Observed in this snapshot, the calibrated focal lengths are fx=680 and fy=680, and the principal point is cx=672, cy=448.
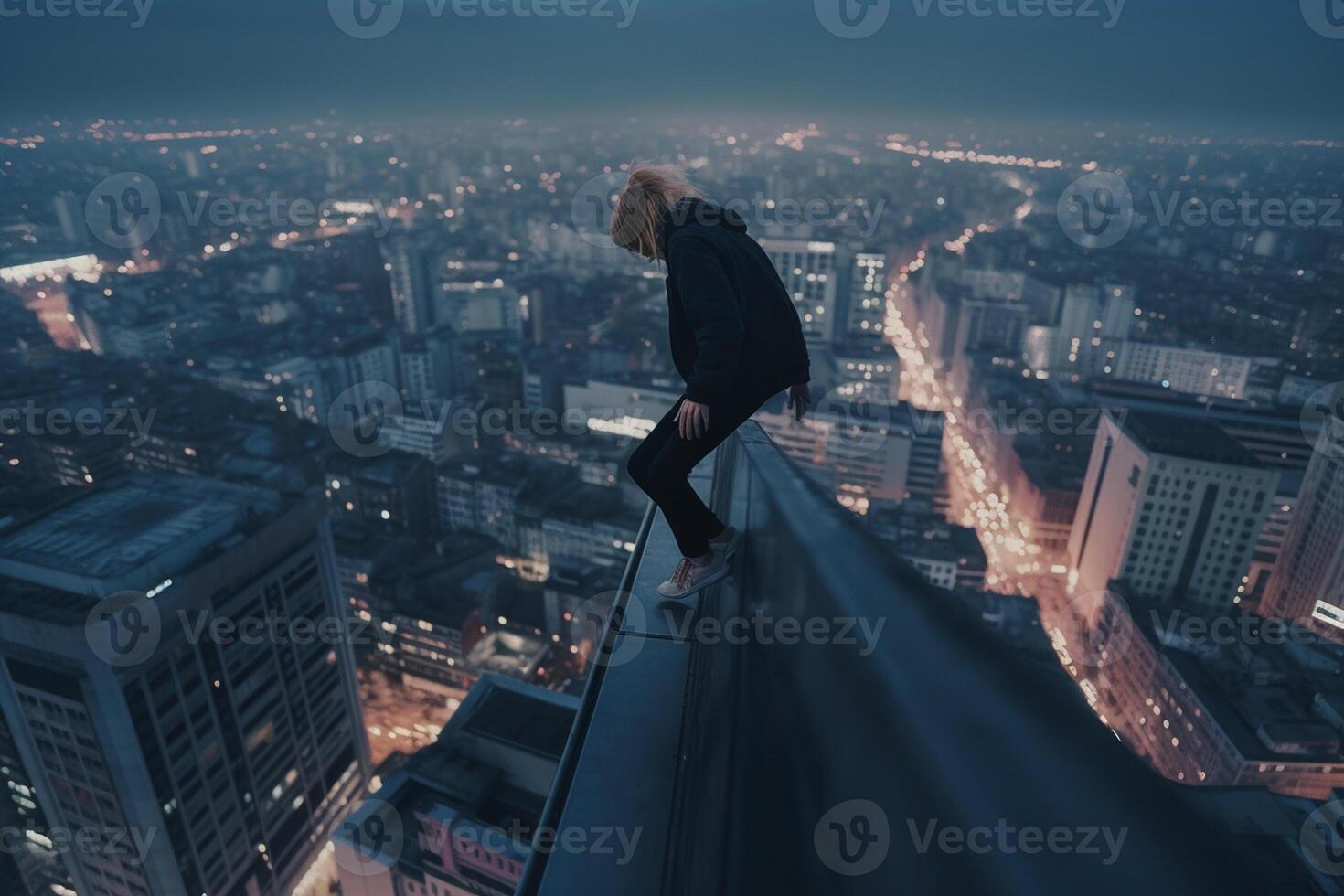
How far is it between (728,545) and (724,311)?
1.83 ft

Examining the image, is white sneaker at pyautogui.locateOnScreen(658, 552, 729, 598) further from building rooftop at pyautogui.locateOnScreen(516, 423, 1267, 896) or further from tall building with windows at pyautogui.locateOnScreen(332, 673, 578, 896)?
tall building with windows at pyautogui.locateOnScreen(332, 673, 578, 896)

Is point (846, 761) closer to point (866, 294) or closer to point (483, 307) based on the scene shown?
point (483, 307)

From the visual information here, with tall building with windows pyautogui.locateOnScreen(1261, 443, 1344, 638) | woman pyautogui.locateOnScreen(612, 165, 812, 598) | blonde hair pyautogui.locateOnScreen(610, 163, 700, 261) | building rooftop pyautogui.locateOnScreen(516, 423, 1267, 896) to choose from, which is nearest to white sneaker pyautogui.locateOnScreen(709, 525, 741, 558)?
woman pyautogui.locateOnScreen(612, 165, 812, 598)

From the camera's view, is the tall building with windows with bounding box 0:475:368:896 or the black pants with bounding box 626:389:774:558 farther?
the tall building with windows with bounding box 0:475:368:896

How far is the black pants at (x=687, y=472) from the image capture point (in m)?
1.35

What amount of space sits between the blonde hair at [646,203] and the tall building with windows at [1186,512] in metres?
12.8

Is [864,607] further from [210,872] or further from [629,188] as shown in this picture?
[210,872]

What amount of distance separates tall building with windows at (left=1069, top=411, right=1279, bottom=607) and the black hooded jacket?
12.7 meters

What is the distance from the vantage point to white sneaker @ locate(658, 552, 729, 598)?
56.7 inches

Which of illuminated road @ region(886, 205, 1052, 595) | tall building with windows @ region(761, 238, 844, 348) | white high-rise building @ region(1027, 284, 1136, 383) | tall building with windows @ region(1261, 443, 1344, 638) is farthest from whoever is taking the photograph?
tall building with windows @ region(761, 238, 844, 348)

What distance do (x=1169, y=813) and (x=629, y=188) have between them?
126 centimetres

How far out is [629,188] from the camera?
137 centimetres

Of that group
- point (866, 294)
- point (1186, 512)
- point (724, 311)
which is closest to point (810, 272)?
point (866, 294)

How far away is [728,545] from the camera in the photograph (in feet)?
4.96
